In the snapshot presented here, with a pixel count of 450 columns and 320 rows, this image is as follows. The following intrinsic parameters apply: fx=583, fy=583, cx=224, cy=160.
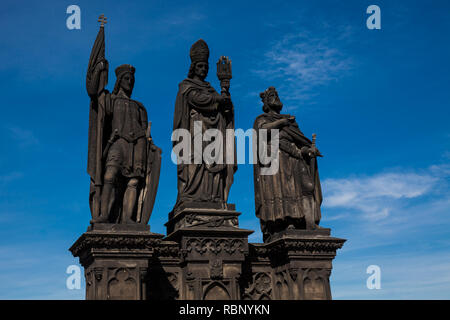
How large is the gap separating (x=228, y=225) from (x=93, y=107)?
4610 millimetres

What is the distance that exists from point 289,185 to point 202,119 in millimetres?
2974

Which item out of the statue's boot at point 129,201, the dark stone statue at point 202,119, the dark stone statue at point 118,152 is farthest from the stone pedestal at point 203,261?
the dark stone statue at point 118,152

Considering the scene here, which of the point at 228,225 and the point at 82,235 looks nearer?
the point at 82,235

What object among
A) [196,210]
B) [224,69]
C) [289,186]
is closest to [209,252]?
[196,210]

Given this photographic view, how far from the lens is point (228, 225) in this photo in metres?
14.7

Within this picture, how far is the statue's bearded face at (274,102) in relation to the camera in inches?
664

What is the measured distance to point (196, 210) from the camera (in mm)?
14469

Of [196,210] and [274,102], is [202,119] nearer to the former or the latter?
[274,102]

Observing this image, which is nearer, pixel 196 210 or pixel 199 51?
pixel 196 210

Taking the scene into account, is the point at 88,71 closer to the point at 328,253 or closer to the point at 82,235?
the point at 82,235

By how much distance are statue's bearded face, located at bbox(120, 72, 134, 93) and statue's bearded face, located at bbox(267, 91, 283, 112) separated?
13.3ft
